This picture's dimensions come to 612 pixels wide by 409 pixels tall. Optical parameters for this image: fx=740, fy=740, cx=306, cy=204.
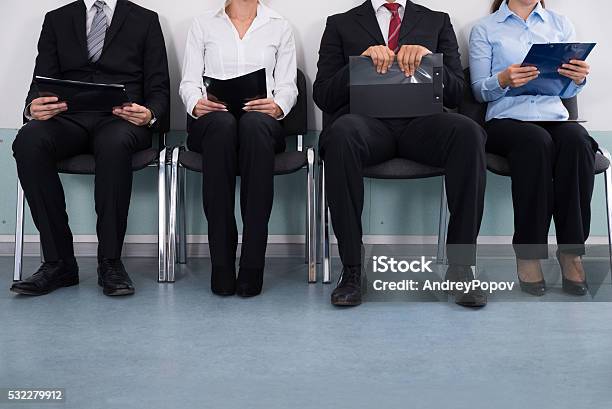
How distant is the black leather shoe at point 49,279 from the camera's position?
259cm

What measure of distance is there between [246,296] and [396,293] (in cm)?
54

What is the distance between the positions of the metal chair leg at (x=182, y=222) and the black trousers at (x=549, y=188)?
1414 mm

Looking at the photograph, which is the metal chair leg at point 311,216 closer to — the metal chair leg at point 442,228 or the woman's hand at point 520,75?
the metal chair leg at point 442,228

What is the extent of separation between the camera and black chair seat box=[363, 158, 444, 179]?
8.80 ft

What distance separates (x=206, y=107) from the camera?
2803 mm

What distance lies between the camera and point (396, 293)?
2660 mm

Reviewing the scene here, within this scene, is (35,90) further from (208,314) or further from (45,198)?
(208,314)

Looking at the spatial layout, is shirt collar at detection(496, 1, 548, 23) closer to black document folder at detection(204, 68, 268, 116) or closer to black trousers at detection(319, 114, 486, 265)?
black trousers at detection(319, 114, 486, 265)

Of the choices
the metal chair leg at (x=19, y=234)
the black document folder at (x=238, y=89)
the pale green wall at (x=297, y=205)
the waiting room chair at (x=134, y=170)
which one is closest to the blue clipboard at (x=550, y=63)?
the pale green wall at (x=297, y=205)

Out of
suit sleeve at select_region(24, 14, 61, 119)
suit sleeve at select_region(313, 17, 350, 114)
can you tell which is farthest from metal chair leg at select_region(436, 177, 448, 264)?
suit sleeve at select_region(24, 14, 61, 119)

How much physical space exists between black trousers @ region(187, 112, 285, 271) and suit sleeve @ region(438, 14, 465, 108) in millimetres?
721

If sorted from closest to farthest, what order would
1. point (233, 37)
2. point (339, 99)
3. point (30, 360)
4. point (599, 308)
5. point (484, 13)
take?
point (30, 360)
point (599, 308)
point (339, 99)
point (233, 37)
point (484, 13)

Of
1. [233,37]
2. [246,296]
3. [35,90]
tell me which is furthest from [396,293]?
[35,90]

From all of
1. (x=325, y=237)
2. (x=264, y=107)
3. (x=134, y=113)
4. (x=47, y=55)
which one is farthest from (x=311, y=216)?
(x=47, y=55)
